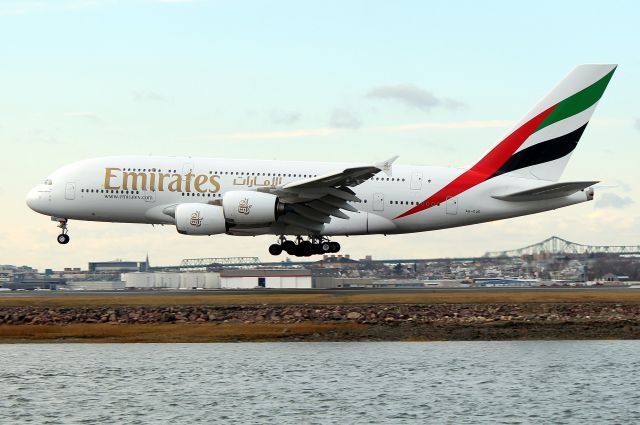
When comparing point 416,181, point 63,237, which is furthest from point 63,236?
point 416,181

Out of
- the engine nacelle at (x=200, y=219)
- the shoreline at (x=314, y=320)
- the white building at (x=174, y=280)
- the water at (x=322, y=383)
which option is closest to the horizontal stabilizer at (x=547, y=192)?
the shoreline at (x=314, y=320)

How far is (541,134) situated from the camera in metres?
65.4

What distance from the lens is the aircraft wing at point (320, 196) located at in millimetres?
57869

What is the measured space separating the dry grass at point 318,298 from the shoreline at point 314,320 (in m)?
0.11

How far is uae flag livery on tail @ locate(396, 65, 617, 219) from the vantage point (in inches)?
2537

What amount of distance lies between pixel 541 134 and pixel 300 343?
24.0 m

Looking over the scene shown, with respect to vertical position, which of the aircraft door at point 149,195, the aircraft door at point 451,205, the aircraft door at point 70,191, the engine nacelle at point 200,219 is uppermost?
the aircraft door at point 70,191

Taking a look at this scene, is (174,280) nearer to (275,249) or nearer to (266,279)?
(266,279)

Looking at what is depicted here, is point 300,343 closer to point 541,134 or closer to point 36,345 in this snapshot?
point 36,345

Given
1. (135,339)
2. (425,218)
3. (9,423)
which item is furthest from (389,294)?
(9,423)

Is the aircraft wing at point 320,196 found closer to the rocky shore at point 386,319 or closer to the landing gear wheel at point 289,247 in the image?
the landing gear wheel at point 289,247

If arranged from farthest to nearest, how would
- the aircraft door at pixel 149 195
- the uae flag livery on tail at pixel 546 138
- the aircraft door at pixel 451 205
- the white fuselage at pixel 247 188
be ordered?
the uae flag livery on tail at pixel 546 138
the aircraft door at pixel 451 205
the white fuselage at pixel 247 188
the aircraft door at pixel 149 195

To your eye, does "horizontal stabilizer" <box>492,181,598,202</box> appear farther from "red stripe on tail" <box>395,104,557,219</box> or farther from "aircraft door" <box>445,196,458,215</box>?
"aircraft door" <box>445,196,458,215</box>

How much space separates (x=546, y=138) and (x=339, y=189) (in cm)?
1424
